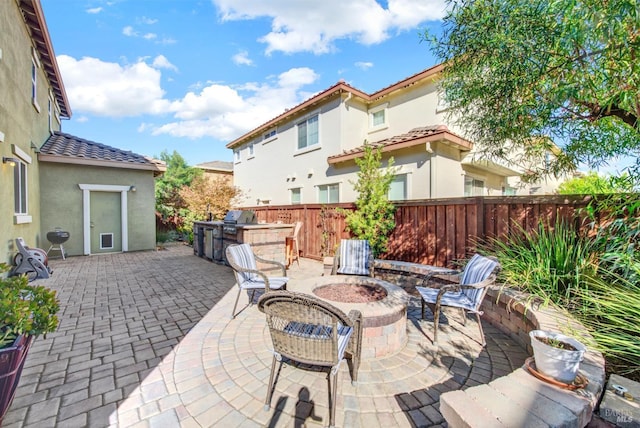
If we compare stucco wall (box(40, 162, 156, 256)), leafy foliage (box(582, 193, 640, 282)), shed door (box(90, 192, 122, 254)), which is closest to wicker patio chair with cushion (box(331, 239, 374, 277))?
leafy foliage (box(582, 193, 640, 282))

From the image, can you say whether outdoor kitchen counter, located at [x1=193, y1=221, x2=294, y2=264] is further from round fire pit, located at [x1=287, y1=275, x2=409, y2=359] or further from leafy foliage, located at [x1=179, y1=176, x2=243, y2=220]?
leafy foliage, located at [x1=179, y1=176, x2=243, y2=220]

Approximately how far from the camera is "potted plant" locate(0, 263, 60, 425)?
1.99 meters

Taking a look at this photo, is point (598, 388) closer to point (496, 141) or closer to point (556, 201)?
point (556, 201)

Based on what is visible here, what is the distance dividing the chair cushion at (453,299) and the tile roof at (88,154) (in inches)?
427

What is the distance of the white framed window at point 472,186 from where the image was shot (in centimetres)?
905

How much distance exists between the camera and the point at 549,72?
2.95 meters

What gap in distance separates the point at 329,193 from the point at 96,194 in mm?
8605

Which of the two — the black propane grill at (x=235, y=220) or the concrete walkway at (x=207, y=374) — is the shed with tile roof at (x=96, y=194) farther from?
the concrete walkway at (x=207, y=374)

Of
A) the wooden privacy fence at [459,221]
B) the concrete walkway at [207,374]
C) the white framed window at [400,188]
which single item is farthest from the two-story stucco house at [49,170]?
the white framed window at [400,188]

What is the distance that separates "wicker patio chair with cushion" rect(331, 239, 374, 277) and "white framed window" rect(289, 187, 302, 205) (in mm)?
6974

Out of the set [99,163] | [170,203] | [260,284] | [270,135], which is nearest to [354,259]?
[260,284]

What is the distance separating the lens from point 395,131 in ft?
32.4

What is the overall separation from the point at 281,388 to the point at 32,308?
85.4 inches

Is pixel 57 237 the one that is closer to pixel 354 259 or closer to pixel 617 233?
pixel 354 259
